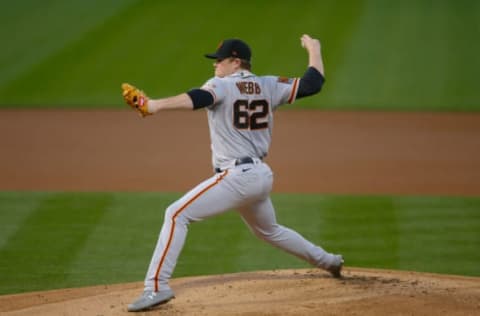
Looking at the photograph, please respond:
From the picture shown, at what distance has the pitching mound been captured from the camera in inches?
271

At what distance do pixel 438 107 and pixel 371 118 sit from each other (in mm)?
1432

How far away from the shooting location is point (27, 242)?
973cm

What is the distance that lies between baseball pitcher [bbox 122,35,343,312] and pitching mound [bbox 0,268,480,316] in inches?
13.9

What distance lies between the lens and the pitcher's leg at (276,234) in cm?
730

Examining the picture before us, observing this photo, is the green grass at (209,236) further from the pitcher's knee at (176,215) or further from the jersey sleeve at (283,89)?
the jersey sleeve at (283,89)

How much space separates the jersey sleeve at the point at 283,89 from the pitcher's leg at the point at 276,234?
2.42ft

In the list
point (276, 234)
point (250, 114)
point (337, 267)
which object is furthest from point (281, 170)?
point (250, 114)

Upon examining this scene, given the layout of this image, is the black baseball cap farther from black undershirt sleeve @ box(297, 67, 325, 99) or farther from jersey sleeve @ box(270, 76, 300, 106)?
black undershirt sleeve @ box(297, 67, 325, 99)

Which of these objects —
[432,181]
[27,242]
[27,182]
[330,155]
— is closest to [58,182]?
[27,182]

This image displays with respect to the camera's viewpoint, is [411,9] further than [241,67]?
Yes

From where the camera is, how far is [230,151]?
7.02m

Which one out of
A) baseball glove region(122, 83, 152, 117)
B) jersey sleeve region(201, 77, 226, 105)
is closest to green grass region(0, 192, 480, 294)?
jersey sleeve region(201, 77, 226, 105)

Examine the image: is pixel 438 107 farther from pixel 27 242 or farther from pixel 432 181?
pixel 27 242

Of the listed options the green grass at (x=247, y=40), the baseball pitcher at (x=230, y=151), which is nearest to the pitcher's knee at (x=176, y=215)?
the baseball pitcher at (x=230, y=151)
